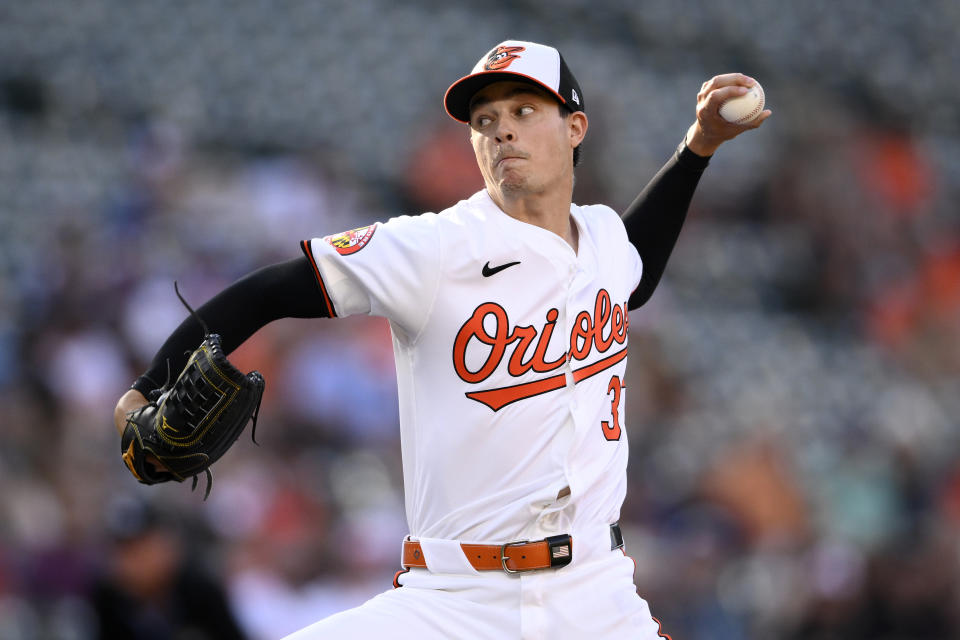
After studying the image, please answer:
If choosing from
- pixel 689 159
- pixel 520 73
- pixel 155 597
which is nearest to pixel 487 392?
pixel 520 73

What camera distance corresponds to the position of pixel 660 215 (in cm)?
351

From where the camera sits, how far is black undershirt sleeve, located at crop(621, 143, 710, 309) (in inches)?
137

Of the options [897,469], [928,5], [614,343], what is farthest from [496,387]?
[928,5]

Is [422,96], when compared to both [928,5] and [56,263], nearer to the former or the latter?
[56,263]

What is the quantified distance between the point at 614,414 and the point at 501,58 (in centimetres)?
93

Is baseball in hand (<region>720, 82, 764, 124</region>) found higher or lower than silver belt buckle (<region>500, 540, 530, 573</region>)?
higher

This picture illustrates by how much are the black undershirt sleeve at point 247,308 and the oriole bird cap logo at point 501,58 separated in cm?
68

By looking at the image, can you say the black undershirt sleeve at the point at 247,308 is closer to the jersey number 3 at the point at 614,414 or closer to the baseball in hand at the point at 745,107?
the jersey number 3 at the point at 614,414

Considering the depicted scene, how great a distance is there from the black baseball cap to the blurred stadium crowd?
249 cm

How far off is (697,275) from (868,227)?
1.42 metres

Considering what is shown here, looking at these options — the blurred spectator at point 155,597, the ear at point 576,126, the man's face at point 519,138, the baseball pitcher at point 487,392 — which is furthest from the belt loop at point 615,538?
the blurred spectator at point 155,597

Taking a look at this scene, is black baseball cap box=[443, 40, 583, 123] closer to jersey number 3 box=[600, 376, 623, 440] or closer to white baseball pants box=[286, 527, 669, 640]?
jersey number 3 box=[600, 376, 623, 440]

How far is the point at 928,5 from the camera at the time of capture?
44.4 ft

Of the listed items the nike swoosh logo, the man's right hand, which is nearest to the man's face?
the nike swoosh logo
